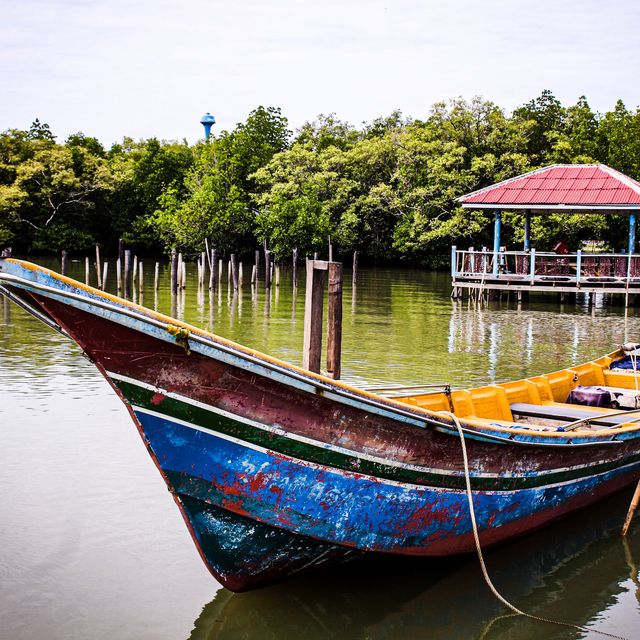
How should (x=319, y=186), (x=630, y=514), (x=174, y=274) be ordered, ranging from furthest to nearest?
(x=319, y=186) < (x=174, y=274) < (x=630, y=514)

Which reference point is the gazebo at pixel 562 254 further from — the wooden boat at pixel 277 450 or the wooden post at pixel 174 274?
the wooden boat at pixel 277 450

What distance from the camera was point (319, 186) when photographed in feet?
145

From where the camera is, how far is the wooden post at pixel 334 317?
877 cm

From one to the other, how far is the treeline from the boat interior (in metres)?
26.0

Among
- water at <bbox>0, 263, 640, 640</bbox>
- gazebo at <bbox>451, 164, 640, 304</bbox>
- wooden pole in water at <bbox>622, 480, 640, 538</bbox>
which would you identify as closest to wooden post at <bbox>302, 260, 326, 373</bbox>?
water at <bbox>0, 263, 640, 640</bbox>

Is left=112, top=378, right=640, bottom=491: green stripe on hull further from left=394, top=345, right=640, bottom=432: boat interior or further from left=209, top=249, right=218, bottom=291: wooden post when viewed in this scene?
left=209, top=249, right=218, bottom=291: wooden post

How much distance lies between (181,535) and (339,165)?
39.0 metres

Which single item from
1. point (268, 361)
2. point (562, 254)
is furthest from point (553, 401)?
point (562, 254)

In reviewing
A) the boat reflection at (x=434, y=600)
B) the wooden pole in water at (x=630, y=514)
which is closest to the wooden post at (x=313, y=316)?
the boat reflection at (x=434, y=600)

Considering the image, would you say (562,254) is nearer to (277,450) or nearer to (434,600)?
(434,600)

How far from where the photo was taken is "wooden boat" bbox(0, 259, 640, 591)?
4859mm

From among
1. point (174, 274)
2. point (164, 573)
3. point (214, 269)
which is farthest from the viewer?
point (214, 269)

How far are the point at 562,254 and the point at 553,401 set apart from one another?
18.3m

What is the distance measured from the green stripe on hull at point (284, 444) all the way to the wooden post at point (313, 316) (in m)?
3.04
